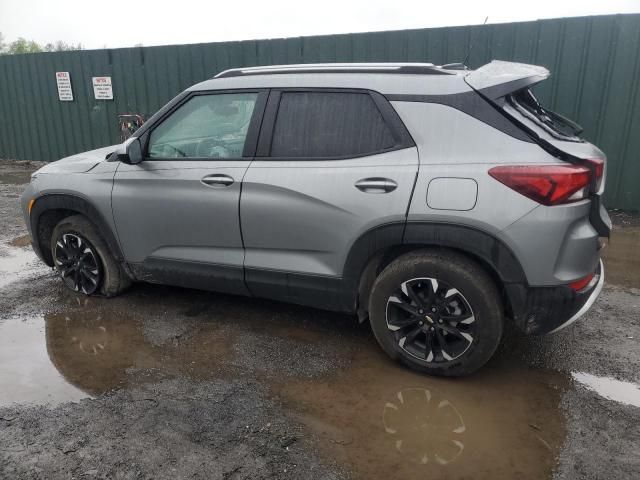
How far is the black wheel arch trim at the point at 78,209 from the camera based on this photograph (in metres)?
4.04

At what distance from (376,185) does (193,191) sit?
135 cm

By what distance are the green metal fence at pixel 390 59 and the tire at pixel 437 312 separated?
4.88m

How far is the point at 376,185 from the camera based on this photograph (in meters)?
3.00

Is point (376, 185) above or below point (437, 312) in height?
above

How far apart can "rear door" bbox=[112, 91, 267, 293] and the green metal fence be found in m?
4.50

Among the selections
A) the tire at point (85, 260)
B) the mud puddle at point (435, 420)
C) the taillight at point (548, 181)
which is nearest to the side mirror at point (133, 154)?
the tire at point (85, 260)

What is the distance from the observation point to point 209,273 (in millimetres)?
3721

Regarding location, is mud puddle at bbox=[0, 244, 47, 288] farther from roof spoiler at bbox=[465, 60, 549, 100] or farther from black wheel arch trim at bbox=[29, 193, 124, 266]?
roof spoiler at bbox=[465, 60, 549, 100]

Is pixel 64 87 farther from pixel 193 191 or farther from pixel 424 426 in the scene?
pixel 424 426

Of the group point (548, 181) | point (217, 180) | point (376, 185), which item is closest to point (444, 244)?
point (376, 185)

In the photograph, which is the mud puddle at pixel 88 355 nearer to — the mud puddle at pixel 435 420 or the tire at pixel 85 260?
the tire at pixel 85 260

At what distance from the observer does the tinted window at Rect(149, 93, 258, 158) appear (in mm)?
3564

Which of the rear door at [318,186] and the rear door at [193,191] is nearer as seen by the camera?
the rear door at [318,186]

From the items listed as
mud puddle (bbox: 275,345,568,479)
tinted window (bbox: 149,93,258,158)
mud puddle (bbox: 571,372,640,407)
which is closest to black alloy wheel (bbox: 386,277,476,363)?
mud puddle (bbox: 275,345,568,479)
